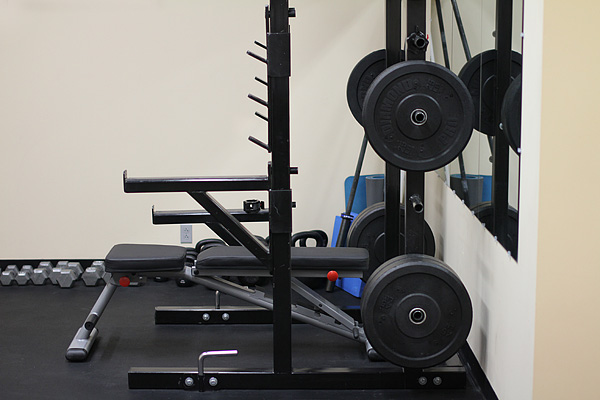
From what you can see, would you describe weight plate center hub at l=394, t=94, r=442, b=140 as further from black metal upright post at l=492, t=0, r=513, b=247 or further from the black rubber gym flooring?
the black rubber gym flooring

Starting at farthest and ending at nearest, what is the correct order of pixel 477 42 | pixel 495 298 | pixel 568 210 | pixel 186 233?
pixel 186 233
pixel 477 42
pixel 495 298
pixel 568 210

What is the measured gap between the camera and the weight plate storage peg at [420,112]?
2703 mm

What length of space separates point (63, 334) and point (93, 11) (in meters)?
1.86

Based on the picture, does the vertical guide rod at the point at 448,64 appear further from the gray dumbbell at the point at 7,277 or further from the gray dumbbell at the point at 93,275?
the gray dumbbell at the point at 7,277

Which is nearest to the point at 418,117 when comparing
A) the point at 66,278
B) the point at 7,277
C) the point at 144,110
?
the point at 144,110

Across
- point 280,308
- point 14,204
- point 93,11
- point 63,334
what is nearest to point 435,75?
point 280,308

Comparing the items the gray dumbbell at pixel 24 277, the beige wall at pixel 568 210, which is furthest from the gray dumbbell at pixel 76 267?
the beige wall at pixel 568 210

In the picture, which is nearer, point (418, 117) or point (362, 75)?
point (418, 117)

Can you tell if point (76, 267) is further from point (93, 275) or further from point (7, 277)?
point (7, 277)

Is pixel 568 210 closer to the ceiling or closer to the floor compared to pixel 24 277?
closer to the ceiling

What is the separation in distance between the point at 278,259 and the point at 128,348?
977 millimetres

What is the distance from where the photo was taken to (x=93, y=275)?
4395mm

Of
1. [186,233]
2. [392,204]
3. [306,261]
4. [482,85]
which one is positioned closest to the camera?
[482,85]

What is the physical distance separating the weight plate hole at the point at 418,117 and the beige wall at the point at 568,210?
2.20ft
